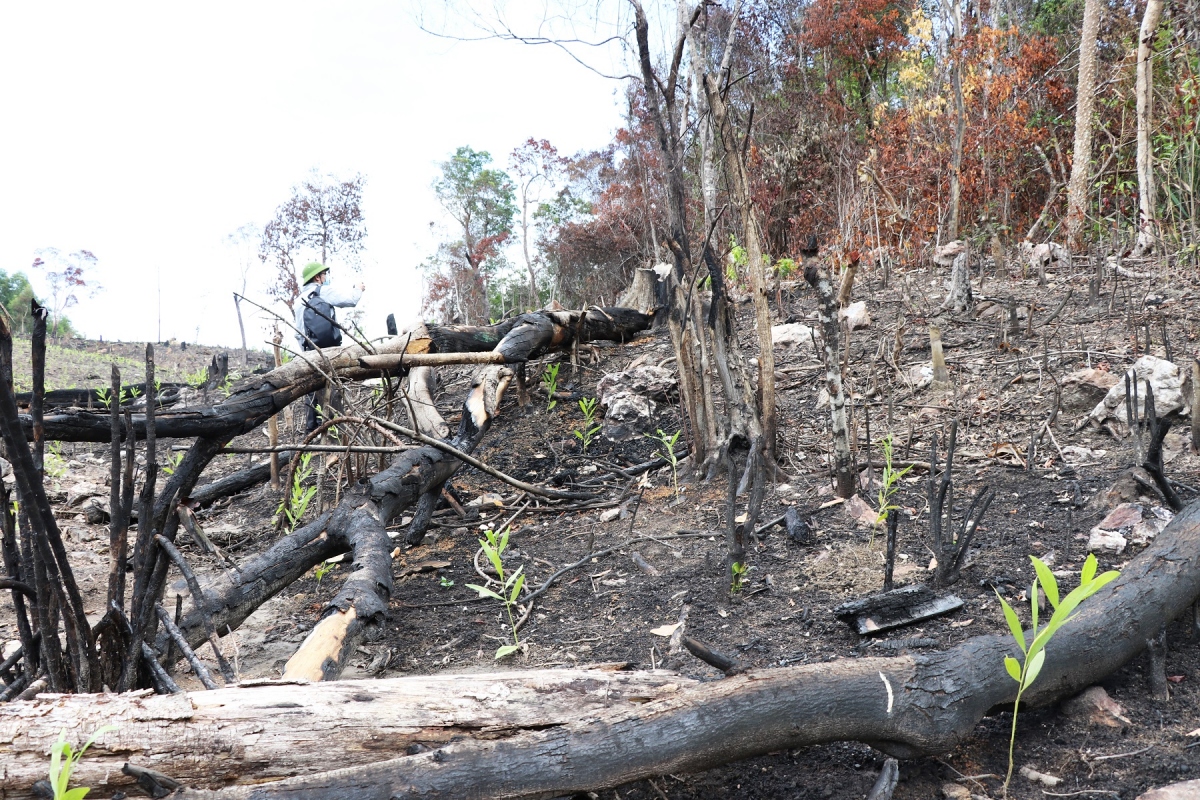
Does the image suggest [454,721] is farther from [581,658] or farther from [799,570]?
[799,570]

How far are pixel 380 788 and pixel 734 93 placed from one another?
15.5 metres

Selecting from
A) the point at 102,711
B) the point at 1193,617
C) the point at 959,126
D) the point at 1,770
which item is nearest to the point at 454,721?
the point at 102,711

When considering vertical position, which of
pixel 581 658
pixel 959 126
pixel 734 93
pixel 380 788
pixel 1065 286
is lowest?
pixel 581 658

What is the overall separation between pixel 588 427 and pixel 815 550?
119 inches

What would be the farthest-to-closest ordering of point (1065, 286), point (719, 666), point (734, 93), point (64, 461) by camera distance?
point (734, 93)
point (64, 461)
point (1065, 286)
point (719, 666)

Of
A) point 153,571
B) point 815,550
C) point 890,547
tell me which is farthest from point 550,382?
point 153,571

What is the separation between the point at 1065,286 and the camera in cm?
671

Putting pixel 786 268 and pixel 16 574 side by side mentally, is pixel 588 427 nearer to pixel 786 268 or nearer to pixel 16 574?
pixel 16 574

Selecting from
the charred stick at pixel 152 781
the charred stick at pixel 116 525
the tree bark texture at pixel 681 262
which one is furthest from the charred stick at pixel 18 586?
the tree bark texture at pixel 681 262

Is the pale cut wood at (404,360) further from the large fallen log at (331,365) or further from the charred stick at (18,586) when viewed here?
the charred stick at (18,586)

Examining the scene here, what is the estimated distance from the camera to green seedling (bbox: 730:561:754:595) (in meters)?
2.90

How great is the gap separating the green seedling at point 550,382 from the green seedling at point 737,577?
383 cm

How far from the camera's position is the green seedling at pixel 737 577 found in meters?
2.90

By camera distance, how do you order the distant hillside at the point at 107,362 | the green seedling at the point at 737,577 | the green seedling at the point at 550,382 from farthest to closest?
the distant hillside at the point at 107,362 → the green seedling at the point at 550,382 → the green seedling at the point at 737,577
